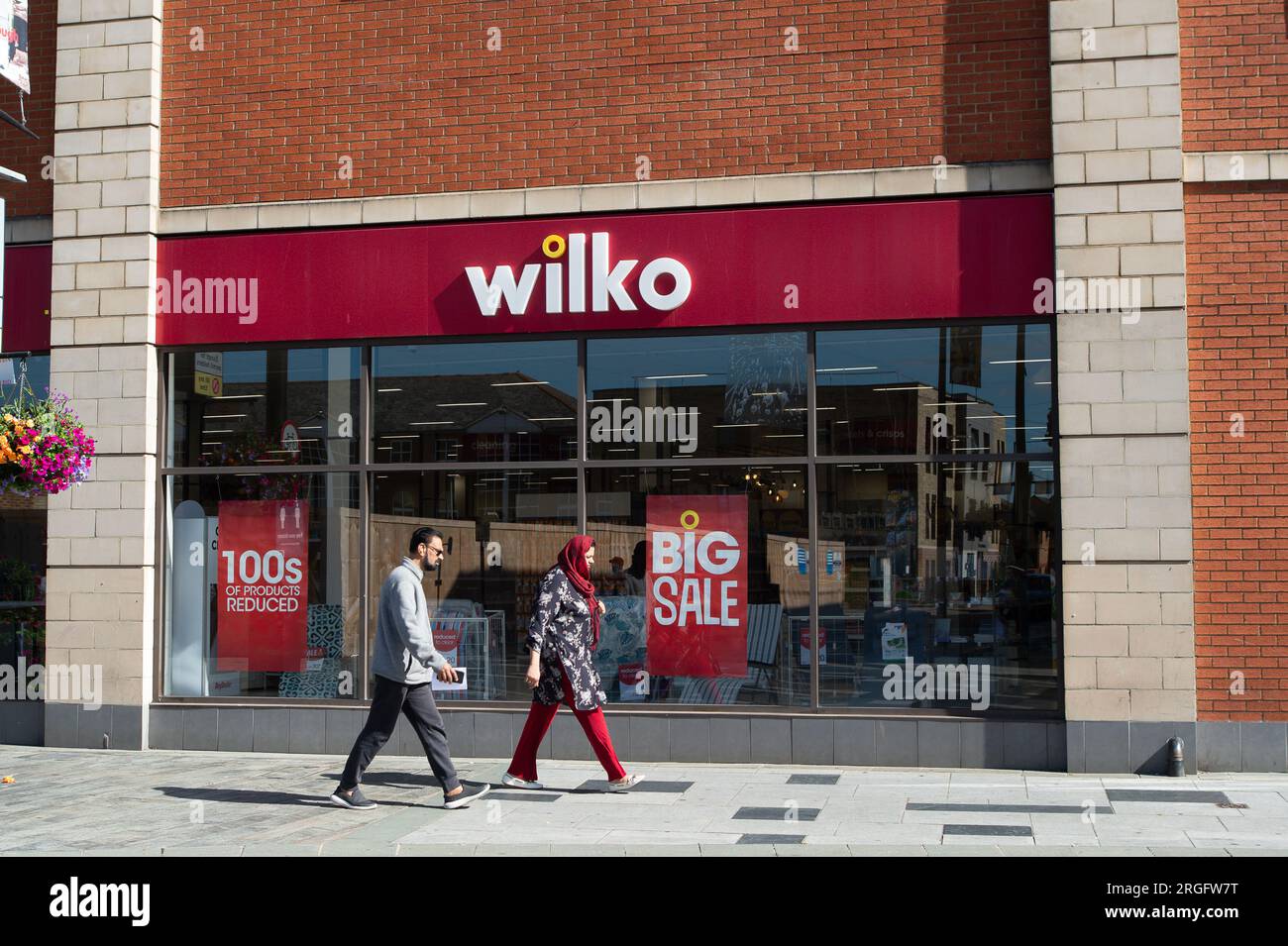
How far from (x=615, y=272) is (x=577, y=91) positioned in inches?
64.8

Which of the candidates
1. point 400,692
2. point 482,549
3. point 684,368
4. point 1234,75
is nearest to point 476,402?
point 482,549

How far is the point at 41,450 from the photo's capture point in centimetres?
1043

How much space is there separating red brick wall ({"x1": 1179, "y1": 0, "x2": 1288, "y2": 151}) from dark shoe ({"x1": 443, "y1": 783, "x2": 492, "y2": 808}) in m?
7.35

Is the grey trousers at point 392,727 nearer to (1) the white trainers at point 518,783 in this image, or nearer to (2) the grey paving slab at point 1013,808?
(1) the white trainers at point 518,783

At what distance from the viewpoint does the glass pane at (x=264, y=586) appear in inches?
480

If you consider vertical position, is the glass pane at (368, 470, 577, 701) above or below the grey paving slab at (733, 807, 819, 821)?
above

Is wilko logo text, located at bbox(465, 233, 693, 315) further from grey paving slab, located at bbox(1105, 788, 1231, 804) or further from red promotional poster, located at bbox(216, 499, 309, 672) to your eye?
grey paving slab, located at bbox(1105, 788, 1231, 804)

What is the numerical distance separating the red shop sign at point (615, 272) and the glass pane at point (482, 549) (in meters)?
1.34

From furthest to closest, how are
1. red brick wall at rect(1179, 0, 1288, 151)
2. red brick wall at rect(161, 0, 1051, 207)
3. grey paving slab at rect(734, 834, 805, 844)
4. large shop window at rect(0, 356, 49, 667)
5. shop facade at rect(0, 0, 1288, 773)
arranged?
1. large shop window at rect(0, 356, 49, 667)
2. red brick wall at rect(161, 0, 1051, 207)
3. red brick wall at rect(1179, 0, 1288, 151)
4. shop facade at rect(0, 0, 1288, 773)
5. grey paving slab at rect(734, 834, 805, 844)

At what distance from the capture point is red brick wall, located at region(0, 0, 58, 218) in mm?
12945

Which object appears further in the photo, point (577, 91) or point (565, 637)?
point (577, 91)

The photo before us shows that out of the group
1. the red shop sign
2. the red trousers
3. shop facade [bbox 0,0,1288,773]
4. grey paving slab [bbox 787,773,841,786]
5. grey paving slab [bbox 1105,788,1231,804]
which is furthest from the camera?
the red shop sign

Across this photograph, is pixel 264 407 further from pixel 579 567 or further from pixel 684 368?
pixel 579 567

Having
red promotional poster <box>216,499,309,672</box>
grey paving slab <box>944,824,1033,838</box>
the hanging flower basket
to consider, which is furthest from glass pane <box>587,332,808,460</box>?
the hanging flower basket
